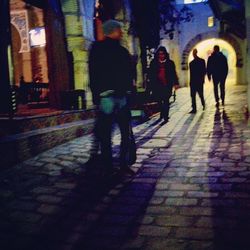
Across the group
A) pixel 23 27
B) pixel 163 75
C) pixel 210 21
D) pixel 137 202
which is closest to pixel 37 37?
pixel 23 27

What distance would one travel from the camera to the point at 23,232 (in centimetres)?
288

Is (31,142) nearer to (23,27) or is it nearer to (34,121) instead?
(34,121)

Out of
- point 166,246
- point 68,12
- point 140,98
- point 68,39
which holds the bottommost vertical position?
point 166,246

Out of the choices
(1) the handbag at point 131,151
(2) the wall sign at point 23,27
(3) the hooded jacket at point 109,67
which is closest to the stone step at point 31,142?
(3) the hooded jacket at point 109,67

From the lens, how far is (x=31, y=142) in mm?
5445

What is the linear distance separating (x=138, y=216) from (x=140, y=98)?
8332 millimetres

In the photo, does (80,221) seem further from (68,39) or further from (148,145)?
(68,39)

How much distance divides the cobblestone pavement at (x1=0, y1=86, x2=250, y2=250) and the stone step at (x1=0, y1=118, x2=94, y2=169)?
14 centimetres

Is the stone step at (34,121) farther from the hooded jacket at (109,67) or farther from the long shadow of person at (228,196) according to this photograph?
the long shadow of person at (228,196)

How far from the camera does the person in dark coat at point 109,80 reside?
166 inches

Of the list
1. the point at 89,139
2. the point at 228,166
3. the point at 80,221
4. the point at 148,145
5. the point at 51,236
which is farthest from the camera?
the point at 89,139

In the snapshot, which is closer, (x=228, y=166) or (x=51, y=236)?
(x=51, y=236)

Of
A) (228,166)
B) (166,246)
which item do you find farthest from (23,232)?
(228,166)

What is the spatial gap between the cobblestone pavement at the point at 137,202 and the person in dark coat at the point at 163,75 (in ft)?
10.6
